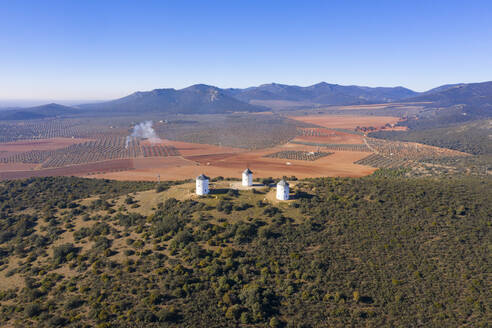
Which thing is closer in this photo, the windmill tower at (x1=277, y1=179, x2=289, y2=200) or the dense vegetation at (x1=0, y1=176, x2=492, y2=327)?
the dense vegetation at (x1=0, y1=176, x2=492, y2=327)

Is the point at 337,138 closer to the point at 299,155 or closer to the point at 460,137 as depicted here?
the point at 299,155

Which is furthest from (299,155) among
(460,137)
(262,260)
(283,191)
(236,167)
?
(262,260)

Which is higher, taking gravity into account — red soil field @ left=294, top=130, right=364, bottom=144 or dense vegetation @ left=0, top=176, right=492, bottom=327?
red soil field @ left=294, top=130, right=364, bottom=144

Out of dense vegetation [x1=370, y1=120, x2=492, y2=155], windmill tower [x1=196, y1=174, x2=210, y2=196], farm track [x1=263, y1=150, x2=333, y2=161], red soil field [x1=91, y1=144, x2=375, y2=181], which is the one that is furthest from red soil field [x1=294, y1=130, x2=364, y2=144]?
windmill tower [x1=196, y1=174, x2=210, y2=196]

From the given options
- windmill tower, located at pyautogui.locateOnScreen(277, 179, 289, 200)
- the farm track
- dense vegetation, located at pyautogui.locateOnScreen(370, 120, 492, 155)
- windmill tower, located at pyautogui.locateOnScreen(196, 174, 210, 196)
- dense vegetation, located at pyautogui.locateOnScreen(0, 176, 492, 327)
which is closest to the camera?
dense vegetation, located at pyautogui.locateOnScreen(0, 176, 492, 327)

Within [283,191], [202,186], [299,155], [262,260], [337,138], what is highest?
[337,138]

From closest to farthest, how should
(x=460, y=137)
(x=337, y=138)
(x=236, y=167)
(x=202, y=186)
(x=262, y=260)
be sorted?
(x=262, y=260) → (x=202, y=186) → (x=236, y=167) → (x=460, y=137) → (x=337, y=138)

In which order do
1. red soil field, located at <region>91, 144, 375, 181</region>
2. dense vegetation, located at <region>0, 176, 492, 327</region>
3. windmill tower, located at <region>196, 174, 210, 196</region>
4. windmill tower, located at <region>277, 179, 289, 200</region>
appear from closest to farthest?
dense vegetation, located at <region>0, 176, 492, 327</region> < windmill tower, located at <region>277, 179, 289, 200</region> < windmill tower, located at <region>196, 174, 210, 196</region> < red soil field, located at <region>91, 144, 375, 181</region>

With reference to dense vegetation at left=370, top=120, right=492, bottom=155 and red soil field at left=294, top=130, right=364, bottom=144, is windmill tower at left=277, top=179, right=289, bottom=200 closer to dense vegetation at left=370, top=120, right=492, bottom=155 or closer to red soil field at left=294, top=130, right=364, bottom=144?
dense vegetation at left=370, top=120, right=492, bottom=155

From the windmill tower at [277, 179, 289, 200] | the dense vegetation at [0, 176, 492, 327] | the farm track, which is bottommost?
the dense vegetation at [0, 176, 492, 327]
